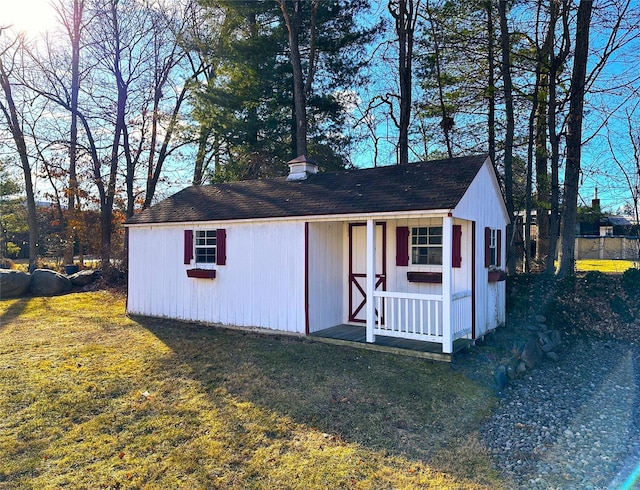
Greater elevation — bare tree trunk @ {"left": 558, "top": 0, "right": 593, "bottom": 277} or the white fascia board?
bare tree trunk @ {"left": 558, "top": 0, "right": 593, "bottom": 277}

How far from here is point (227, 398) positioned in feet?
17.5

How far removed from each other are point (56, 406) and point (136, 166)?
1760 cm

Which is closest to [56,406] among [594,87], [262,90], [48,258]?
[262,90]

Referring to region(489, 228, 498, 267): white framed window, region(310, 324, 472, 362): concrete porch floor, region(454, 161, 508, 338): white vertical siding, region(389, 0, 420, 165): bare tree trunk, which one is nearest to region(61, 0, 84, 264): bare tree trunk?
region(389, 0, 420, 165): bare tree trunk

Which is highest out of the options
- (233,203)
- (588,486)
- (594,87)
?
(594,87)

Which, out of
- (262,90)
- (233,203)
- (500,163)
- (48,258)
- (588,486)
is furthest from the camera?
(48,258)

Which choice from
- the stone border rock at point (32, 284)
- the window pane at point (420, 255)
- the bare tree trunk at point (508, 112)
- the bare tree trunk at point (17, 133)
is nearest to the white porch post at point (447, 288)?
the window pane at point (420, 255)

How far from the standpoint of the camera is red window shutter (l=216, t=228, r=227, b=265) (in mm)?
8898

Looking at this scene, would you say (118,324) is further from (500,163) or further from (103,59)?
(103,59)

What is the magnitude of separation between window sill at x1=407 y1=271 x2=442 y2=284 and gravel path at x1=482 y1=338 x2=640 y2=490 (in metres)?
2.05

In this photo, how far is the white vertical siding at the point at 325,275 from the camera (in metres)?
7.99

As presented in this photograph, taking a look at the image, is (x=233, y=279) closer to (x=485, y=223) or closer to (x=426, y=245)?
(x=426, y=245)

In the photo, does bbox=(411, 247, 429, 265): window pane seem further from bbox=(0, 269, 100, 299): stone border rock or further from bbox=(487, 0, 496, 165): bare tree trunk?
bbox=(0, 269, 100, 299): stone border rock

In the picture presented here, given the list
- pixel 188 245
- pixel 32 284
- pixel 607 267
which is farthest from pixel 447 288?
pixel 607 267
